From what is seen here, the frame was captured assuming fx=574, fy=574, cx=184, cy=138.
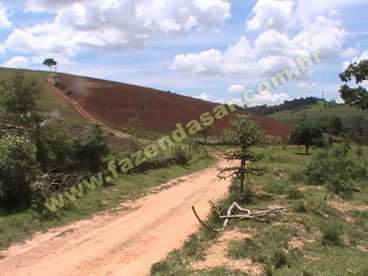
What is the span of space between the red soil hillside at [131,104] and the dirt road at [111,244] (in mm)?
31411

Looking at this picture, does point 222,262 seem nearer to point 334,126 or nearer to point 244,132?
point 244,132

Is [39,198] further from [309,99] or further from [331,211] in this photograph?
[309,99]

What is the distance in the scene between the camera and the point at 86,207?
21344 millimetres

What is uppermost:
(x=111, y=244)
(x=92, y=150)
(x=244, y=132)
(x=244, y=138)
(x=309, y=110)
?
(x=309, y=110)

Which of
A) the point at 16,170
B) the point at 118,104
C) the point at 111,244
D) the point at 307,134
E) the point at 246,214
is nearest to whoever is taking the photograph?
the point at 111,244

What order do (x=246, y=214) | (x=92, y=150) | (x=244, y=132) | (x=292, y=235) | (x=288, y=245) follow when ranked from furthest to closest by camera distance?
(x=92, y=150)
(x=244, y=132)
(x=246, y=214)
(x=292, y=235)
(x=288, y=245)

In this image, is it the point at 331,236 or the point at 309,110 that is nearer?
the point at 331,236

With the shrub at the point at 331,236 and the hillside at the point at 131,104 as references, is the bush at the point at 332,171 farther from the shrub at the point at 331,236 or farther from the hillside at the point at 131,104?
the hillside at the point at 131,104

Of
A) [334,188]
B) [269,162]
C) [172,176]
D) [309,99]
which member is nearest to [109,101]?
[269,162]

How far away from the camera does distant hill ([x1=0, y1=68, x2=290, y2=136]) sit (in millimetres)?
53969

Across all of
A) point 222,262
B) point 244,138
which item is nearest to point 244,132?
point 244,138

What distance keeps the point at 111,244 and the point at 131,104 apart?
48150 millimetres

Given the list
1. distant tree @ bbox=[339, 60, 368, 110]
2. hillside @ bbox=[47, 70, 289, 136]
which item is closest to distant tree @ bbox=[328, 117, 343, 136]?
hillside @ bbox=[47, 70, 289, 136]

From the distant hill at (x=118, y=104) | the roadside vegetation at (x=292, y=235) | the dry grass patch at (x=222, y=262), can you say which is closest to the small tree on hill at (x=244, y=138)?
the roadside vegetation at (x=292, y=235)
